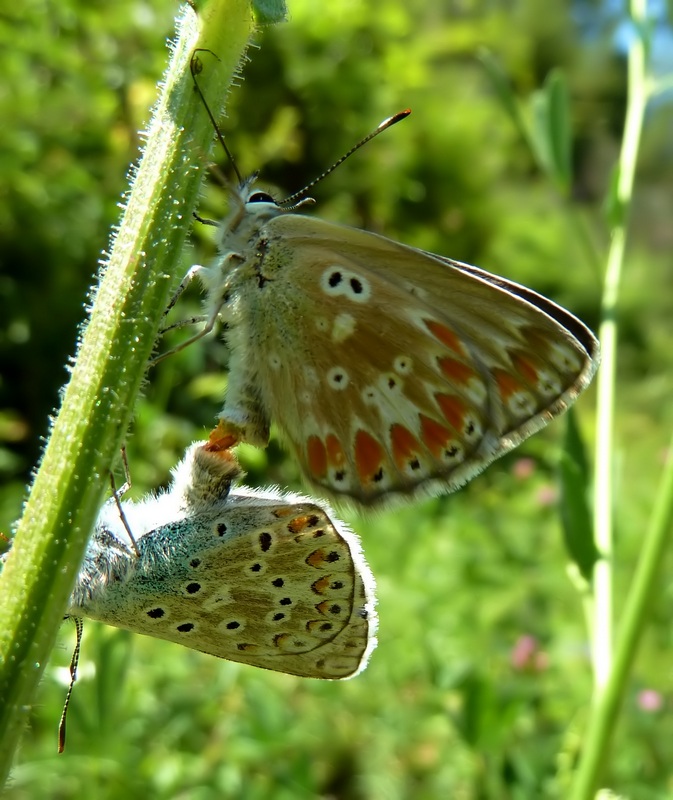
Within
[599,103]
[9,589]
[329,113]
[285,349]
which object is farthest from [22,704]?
[599,103]

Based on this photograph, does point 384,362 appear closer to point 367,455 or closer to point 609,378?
point 367,455

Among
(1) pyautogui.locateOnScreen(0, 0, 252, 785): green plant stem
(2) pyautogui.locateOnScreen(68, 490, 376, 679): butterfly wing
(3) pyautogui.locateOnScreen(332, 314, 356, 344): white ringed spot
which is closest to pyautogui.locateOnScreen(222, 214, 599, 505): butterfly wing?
(3) pyautogui.locateOnScreen(332, 314, 356, 344): white ringed spot

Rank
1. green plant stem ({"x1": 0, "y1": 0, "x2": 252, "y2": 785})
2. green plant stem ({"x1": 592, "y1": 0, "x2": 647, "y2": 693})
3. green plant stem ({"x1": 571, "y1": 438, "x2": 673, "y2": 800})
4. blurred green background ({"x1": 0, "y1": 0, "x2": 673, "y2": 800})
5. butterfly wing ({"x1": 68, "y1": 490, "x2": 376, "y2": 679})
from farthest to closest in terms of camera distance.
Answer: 1. blurred green background ({"x1": 0, "y1": 0, "x2": 673, "y2": 800})
2. green plant stem ({"x1": 592, "y1": 0, "x2": 647, "y2": 693})
3. green plant stem ({"x1": 571, "y1": 438, "x2": 673, "y2": 800})
4. butterfly wing ({"x1": 68, "y1": 490, "x2": 376, "y2": 679})
5. green plant stem ({"x1": 0, "y1": 0, "x2": 252, "y2": 785})

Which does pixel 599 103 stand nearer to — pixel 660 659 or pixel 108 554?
pixel 660 659

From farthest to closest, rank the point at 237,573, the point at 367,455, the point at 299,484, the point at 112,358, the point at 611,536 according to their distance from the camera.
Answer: the point at 299,484 < the point at 611,536 < the point at 367,455 < the point at 237,573 < the point at 112,358

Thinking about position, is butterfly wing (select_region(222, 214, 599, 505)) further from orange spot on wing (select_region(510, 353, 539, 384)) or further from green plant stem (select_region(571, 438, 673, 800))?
green plant stem (select_region(571, 438, 673, 800))

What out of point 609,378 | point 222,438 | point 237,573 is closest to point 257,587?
point 237,573

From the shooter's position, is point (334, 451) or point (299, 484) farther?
point (299, 484)
